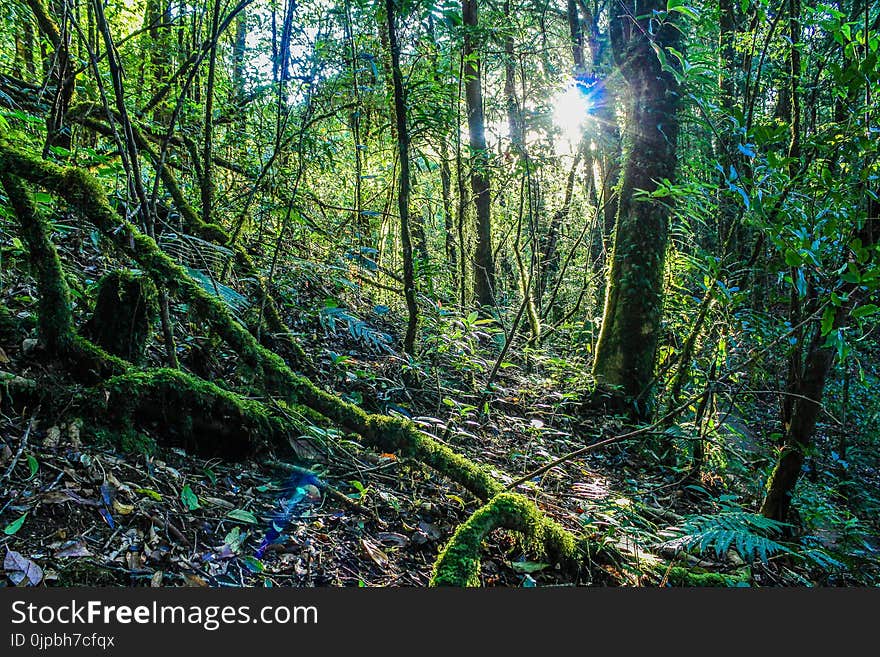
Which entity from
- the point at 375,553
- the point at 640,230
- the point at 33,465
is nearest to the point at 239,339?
the point at 33,465

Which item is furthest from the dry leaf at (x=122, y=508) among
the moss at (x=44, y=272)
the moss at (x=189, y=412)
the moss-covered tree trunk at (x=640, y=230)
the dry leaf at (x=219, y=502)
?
the moss-covered tree trunk at (x=640, y=230)

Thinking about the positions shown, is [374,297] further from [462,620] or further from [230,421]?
[462,620]

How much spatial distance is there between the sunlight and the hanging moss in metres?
6.03

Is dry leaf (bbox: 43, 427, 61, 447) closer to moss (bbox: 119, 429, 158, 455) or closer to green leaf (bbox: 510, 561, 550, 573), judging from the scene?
moss (bbox: 119, 429, 158, 455)

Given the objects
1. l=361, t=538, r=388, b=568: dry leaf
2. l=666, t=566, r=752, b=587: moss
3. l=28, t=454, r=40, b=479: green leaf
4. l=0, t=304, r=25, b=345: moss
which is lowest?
l=666, t=566, r=752, b=587: moss

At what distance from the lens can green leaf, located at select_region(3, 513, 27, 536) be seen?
5.74 feet

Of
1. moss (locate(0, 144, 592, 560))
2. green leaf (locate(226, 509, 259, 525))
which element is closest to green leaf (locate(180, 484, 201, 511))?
green leaf (locate(226, 509, 259, 525))

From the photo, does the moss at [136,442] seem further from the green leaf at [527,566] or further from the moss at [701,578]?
the moss at [701,578]

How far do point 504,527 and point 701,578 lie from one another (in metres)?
1.21

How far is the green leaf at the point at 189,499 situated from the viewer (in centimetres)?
227

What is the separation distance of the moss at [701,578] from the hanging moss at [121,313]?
10.5 feet

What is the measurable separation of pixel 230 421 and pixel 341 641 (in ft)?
4.72

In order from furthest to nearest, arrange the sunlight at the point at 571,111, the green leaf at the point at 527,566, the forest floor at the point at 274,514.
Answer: the sunlight at the point at 571,111 < the green leaf at the point at 527,566 < the forest floor at the point at 274,514

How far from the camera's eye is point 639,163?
18.6ft
